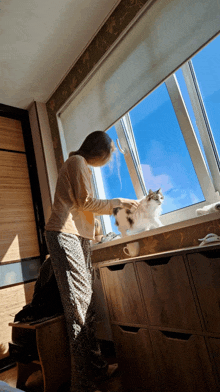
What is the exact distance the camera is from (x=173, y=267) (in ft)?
4.37

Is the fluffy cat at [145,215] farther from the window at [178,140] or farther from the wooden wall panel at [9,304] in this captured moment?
the wooden wall panel at [9,304]

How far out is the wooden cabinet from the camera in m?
1.18

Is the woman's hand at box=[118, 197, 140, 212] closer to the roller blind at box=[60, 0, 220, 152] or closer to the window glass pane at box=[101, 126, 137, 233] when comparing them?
the window glass pane at box=[101, 126, 137, 233]

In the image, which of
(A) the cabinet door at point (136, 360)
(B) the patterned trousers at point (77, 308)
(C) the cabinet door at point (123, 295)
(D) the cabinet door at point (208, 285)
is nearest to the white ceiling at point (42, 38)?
(B) the patterned trousers at point (77, 308)

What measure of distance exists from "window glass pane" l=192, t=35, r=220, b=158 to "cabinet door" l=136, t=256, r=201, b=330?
0.88 metres

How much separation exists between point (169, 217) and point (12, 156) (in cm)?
192

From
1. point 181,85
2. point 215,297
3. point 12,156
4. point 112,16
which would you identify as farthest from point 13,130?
point 215,297

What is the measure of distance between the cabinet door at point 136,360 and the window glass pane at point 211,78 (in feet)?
4.09

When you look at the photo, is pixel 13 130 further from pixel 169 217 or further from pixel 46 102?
pixel 169 217

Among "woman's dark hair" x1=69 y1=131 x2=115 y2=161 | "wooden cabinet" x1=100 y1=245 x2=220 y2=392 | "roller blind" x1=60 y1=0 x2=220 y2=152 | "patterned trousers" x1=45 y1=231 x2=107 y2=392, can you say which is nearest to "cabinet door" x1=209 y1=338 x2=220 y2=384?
"wooden cabinet" x1=100 y1=245 x2=220 y2=392

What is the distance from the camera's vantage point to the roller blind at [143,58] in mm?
1655

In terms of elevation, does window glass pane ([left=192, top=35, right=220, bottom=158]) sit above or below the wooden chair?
above

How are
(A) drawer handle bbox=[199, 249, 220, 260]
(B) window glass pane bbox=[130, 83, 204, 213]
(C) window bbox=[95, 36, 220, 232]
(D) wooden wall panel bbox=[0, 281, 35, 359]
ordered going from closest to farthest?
(A) drawer handle bbox=[199, 249, 220, 260], (C) window bbox=[95, 36, 220, 232], (B) window glass pane bbox=[130, 83, 204, 213], (D) wooden wall panel bbox=[0, 281, 35, 359]

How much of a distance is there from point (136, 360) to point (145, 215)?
2.75ft
